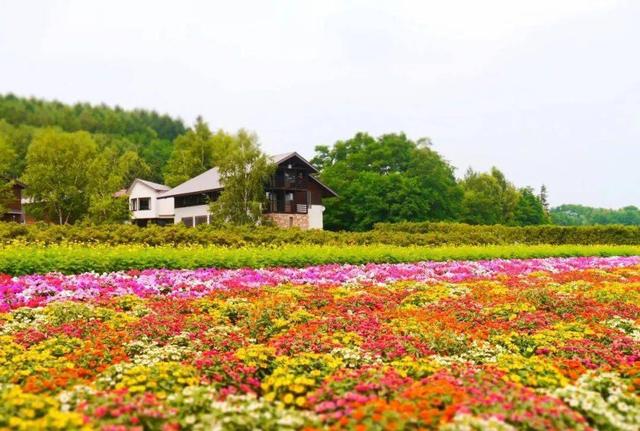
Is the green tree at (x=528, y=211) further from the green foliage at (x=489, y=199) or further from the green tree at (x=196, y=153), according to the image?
the green tree at (x=196, y=153)

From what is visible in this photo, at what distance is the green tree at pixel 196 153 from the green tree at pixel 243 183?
26.9 metres

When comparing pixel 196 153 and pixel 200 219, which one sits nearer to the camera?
pixel 200 219

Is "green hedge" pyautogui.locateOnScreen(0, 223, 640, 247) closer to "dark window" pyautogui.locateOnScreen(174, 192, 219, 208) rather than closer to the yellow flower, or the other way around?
the yellow flower

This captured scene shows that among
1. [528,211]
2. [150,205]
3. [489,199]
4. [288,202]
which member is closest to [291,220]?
[288,202]

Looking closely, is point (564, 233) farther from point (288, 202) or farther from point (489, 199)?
point (489, 199)

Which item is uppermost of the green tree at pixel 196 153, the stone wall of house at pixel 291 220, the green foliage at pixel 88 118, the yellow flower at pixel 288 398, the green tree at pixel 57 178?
the green foliage at pixel 88 118

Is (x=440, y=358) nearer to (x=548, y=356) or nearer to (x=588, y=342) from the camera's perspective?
(x=548, y=356)

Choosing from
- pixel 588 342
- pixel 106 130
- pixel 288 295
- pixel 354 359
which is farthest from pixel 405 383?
pixel 106 130

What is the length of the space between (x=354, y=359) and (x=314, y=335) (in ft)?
3.69

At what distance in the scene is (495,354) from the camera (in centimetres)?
686

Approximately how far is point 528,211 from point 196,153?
48.5 metres

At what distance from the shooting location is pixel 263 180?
42875 mm

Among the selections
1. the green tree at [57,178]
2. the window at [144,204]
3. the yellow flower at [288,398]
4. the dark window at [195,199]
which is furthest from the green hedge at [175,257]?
the window at [144,204]

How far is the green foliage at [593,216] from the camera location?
126875 millimetres
